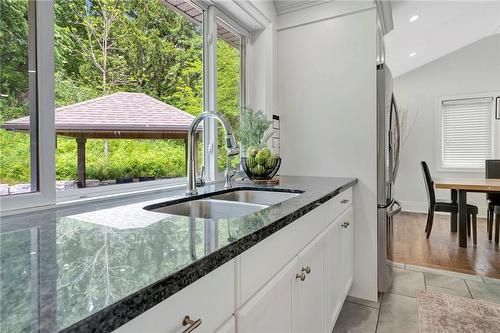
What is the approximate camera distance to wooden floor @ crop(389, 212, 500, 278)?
2.83 meters

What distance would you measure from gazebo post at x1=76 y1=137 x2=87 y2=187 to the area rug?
206cm

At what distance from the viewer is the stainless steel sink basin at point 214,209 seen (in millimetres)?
1362

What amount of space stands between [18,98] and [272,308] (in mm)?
1098

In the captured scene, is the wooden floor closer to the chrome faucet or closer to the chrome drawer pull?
the chrome faucet

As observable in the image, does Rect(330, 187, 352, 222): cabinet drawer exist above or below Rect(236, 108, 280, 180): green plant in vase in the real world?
below

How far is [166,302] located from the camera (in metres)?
0.51

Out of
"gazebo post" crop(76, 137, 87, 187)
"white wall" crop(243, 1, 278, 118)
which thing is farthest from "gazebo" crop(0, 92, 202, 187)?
"white wall" crop(243, 1, 278, 118)

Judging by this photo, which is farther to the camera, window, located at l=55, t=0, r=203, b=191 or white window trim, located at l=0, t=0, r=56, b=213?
window, located at l=55, t=0, r=203, b=191

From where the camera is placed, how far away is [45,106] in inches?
43.1

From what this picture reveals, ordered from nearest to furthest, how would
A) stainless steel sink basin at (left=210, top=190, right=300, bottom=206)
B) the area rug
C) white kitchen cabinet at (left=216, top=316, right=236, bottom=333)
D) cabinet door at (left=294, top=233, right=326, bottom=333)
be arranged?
white kitchen cabinet at (left=216, top=316, right=236, bottom=333) → cabinet door at (left=294, top=233, right=326, bottom=333) → stainless steel sink basin at (left=210, top=190, right=300, bottom=206) → the area rug

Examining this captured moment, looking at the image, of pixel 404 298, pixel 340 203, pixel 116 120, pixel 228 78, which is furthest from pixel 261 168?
pixel 404 298

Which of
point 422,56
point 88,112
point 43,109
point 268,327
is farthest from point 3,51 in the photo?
point 422,56

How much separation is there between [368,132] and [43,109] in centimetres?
192

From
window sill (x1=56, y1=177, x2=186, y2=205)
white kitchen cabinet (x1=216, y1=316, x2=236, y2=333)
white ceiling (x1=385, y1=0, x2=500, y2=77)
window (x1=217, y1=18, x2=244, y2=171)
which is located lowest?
white kitchen cabinet (x1=216, y1=316, x2=236, y2=333)
